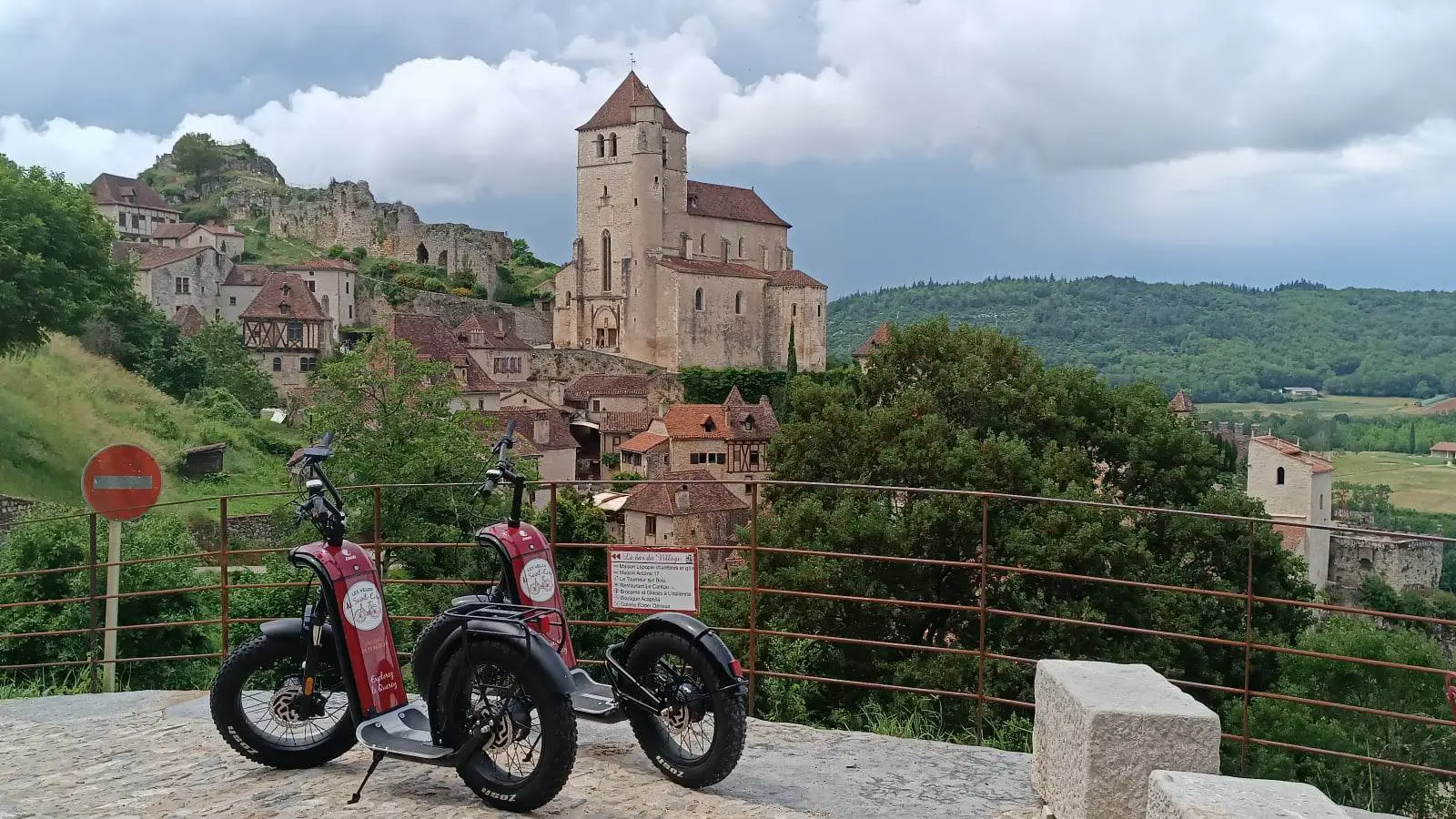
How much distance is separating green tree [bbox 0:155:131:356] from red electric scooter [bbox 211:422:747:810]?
29205mm

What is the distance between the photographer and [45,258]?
3328cm

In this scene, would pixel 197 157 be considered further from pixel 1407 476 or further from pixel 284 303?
pixel 1407 476

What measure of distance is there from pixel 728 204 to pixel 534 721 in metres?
74.1

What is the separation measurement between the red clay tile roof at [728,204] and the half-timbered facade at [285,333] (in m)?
22.9

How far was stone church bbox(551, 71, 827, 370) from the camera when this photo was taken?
7094 centimetres

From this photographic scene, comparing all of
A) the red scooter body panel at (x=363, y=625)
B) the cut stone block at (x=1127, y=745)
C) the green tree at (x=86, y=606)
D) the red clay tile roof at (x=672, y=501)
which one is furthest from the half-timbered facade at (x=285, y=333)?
the cut stone block at (x=1127, y=745)

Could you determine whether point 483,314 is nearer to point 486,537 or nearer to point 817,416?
point 817,416

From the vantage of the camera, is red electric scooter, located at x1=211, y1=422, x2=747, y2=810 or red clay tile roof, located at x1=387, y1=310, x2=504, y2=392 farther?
red clay tile roof, located at x1=387, y1=310, x2=504, y2=392

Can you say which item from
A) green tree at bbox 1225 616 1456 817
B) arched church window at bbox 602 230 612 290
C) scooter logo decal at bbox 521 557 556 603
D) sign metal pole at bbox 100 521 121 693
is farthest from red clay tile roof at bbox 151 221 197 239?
scooter logo decal at bbox 521 557 556 603

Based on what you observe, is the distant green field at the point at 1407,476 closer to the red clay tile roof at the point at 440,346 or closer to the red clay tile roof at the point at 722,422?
the red clay tile roof at the point at 722,422

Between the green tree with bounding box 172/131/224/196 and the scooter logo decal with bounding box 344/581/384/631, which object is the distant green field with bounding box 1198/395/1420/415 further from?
the scooter logo decal with bounding box 344/581/384/631

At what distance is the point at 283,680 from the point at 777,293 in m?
69.8

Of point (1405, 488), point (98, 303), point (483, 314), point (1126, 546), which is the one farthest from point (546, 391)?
point (1405, 488)

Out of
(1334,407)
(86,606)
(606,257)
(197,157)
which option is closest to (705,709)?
(86,606)
